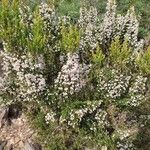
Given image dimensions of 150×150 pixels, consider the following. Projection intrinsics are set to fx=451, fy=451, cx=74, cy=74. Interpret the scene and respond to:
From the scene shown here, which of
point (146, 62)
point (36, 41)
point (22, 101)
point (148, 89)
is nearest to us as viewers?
point (36, 41)

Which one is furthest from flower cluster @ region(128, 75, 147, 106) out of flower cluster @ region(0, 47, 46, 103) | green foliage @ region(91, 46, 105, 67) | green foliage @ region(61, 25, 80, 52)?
flower cluster @ region(0, 47, 46, 103)

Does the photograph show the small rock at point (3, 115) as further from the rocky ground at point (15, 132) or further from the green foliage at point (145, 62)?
the green foliage at point (145, 62)

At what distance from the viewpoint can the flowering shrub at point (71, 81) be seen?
39.5 feet

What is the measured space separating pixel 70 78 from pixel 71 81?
9 cm

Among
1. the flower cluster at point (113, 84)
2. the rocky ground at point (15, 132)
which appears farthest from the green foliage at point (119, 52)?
the rocky ground at point (15, 132)

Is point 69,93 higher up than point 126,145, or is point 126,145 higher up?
point 69,93

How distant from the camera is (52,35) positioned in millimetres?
13570

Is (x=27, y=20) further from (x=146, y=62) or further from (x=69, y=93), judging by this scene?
(x=146, y=62)

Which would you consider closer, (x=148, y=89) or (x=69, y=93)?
(x=69, y=93)

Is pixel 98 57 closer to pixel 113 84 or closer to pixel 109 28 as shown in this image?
pixel 113 84

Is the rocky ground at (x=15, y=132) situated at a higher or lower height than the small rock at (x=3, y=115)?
lower

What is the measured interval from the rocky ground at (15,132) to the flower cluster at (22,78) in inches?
30.5

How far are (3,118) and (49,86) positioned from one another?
1839 millimetres

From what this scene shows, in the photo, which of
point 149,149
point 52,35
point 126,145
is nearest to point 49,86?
point 52,35
